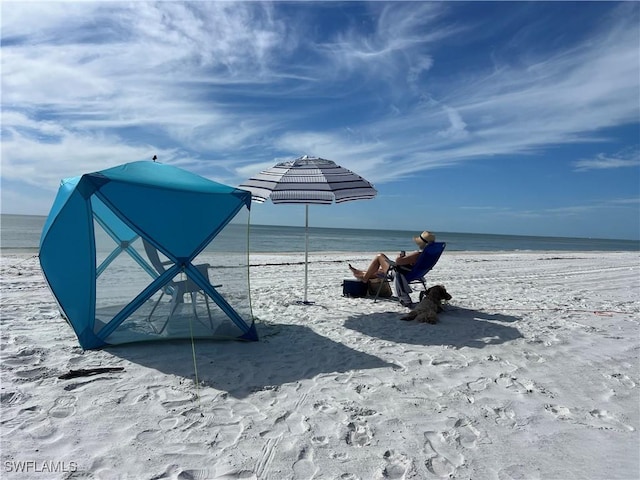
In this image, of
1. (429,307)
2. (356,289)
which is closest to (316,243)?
(356,289)

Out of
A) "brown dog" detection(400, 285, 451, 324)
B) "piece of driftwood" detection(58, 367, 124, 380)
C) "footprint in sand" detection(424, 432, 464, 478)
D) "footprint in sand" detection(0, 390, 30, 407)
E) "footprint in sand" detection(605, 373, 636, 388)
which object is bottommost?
"footprint in sand" detection(424, 432, 464, 478)

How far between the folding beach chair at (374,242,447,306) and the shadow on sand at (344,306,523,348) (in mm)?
646

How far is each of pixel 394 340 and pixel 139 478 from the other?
127 inches

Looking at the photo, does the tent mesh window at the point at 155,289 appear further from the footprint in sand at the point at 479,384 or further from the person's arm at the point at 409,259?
the person's arm at the point at 409,259

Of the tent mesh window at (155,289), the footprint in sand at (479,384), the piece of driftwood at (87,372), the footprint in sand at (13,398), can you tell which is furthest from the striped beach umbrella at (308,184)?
the footprint in sand at (13,398)

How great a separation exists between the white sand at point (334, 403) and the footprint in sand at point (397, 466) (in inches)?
0.5

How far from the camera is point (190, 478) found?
95.9 inches

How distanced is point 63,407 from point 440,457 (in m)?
2.61

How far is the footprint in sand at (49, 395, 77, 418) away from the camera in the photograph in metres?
3.05

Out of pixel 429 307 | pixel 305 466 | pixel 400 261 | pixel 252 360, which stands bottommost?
pixel 305 466

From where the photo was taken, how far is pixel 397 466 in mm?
2592

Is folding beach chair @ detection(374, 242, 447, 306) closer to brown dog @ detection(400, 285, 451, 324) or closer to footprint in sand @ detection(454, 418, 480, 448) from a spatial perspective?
brown dog @ detection(400, 285, 451, 324)

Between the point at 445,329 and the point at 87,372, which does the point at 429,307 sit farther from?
the point at 87,372

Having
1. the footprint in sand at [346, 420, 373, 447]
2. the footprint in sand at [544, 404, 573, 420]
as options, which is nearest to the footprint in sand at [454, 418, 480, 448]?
the footprint in sand at [346, 420, 373, 447]
